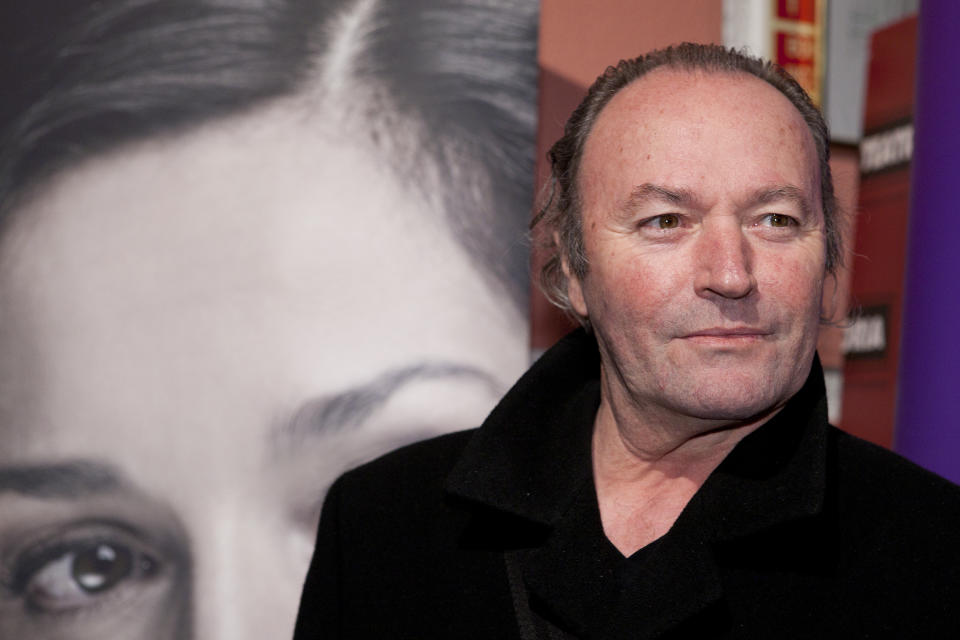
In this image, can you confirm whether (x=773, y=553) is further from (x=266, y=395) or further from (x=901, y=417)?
(x=266, y=395)

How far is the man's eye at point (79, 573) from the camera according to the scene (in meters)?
1.66

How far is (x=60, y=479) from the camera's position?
1.67 meters

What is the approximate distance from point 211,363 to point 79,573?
38 centimetres

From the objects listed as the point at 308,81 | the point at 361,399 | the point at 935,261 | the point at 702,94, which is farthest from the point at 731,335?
the point at 308,81

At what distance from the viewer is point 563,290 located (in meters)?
1.48

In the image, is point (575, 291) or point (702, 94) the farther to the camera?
point (575, 291)

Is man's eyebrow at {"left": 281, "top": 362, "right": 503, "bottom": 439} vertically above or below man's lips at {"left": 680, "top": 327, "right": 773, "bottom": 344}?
below

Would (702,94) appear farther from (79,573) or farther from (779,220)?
(79,573)

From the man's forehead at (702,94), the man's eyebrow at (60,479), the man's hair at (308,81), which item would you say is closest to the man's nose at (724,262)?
the man's forehead at (702,94)

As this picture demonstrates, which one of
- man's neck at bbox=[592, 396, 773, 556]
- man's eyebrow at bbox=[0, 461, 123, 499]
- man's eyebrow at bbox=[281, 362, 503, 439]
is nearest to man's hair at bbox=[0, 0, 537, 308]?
man's eyebrow at bbox=[281, 362, 503, 439]

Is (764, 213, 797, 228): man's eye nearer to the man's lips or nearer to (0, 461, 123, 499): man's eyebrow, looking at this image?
the man's lips

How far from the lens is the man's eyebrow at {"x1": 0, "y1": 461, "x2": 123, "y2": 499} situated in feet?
5.43

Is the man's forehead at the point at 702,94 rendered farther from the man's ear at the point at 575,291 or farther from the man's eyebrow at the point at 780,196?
the man's ear at the point at 575,291

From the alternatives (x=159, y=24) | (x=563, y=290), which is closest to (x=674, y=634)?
(x=563, y=290)
